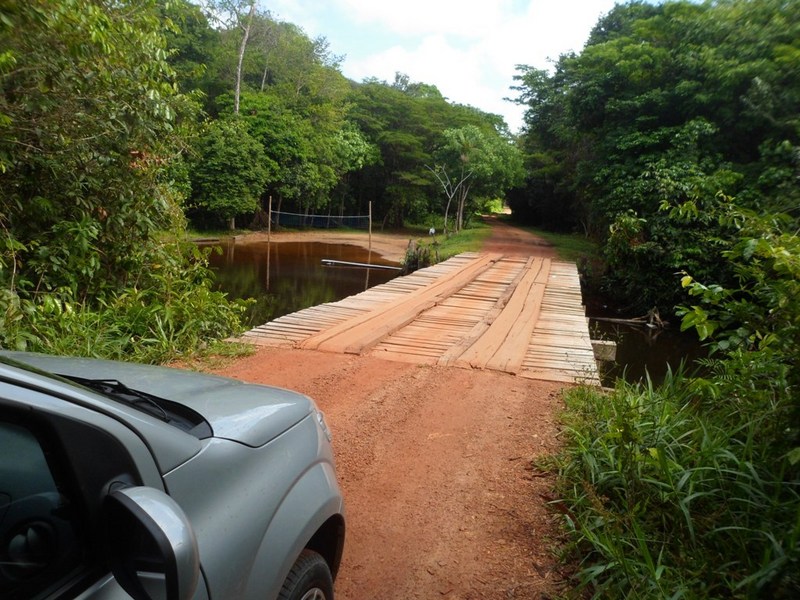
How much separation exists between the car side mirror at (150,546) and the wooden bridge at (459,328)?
160 inches

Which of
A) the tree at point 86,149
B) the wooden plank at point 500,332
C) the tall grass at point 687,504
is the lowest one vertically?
the wooden plank at point 500,332

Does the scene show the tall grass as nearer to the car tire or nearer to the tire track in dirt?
the tire track in dirt

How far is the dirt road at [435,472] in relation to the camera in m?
2.35

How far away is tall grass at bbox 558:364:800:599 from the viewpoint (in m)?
1.99

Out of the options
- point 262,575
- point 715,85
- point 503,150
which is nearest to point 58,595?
point 262,575

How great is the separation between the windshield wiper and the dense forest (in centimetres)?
170

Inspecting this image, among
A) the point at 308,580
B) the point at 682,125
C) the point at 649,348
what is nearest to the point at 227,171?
the point at 682,125

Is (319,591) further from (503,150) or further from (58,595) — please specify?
(503,150)

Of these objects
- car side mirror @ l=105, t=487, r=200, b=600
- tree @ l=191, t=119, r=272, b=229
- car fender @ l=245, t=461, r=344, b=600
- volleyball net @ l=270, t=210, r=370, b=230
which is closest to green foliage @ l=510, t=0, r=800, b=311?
car fender @ l=245, t=461, r=344, b=600

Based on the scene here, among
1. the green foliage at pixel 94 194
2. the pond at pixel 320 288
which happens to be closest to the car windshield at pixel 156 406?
the green foliage at pixel 94 194

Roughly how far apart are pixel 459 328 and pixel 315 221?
24854 millimetres

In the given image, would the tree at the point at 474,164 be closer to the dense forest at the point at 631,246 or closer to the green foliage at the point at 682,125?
the green foliage at the point at 682,125

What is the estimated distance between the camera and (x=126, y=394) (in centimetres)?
144

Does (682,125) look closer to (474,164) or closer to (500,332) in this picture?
(500,332)
